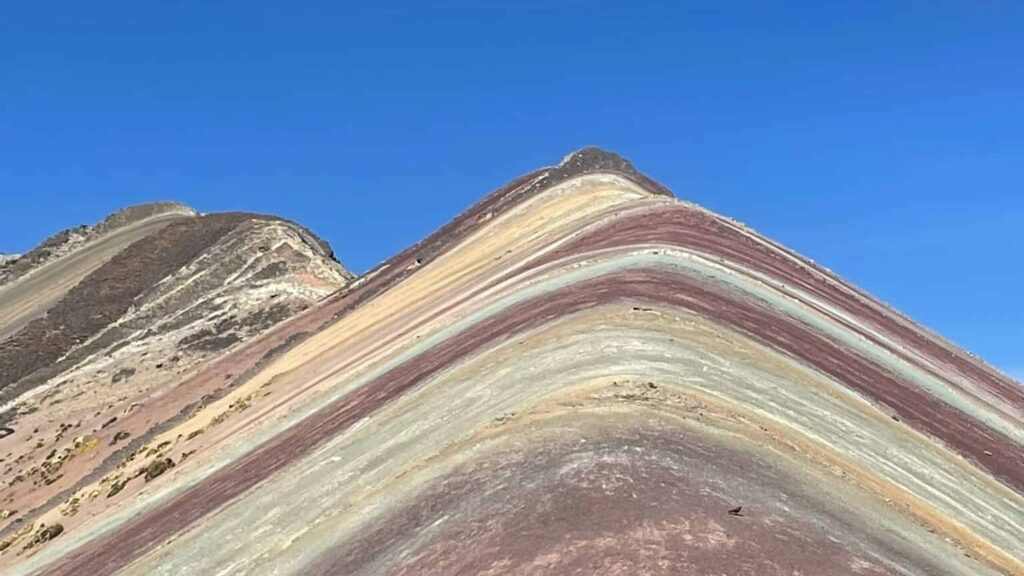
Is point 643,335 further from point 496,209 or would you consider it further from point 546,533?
point 496,209

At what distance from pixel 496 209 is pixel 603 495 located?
155 ft

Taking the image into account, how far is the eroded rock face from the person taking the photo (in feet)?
147

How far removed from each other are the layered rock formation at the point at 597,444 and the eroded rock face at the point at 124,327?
5268mm

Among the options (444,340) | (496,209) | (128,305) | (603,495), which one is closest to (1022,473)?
(444,340)

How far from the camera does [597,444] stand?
46.6 feet

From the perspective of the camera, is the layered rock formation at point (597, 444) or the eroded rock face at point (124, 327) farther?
the eroded rock face at point (124, 327)

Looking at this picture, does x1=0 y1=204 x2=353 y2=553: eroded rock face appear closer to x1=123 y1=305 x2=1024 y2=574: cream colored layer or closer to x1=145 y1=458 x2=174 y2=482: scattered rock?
x1=145 y1=458 x2=174 y2=482: scattered rock

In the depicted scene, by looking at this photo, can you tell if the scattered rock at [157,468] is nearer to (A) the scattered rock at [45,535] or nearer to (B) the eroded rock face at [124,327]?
(A) the scattered rock at [45,535]

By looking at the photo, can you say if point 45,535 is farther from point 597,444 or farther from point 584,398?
point 597,444

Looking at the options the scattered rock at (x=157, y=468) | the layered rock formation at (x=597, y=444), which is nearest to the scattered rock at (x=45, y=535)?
the layered rock formation at (x=597, y=444)

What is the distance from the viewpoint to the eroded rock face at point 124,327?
44719mm

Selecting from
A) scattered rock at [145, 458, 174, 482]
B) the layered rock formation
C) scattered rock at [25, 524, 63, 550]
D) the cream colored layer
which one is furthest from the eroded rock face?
the cream colored layer

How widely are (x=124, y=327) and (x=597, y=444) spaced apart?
56.8m

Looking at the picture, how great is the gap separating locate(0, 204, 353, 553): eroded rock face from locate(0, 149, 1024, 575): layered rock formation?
5268 millimetres
